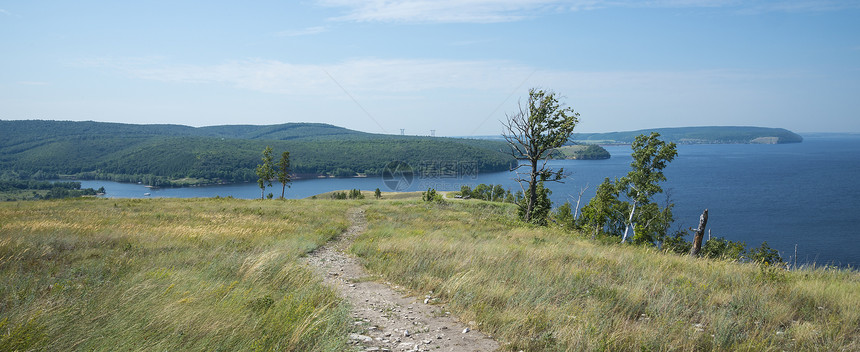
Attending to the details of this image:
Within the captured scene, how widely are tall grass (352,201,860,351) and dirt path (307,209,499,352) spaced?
0.29 meters

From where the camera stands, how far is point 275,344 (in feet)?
13.0

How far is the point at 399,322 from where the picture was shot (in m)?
5.48

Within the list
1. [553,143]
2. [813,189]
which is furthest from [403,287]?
[813,189]

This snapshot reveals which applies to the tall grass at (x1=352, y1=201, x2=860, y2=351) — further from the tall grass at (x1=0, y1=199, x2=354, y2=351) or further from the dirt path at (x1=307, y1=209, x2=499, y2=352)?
the tall grass at (x1=0, y1=199, x2=354, y2=351)

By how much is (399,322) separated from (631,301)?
345 cm

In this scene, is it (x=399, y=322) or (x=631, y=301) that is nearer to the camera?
(x=399, y=322)

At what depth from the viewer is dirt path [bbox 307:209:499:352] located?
15.3ft

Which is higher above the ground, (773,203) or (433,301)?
(433,301)

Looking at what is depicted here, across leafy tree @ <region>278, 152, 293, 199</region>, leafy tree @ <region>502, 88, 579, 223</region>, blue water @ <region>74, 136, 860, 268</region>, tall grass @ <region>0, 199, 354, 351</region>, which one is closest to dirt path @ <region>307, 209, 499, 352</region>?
tall grass @ <region>0, 199, 354, 351</region>

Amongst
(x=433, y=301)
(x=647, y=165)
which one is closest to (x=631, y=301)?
(x=433, y=301)

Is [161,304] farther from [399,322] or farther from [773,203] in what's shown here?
[773,203]

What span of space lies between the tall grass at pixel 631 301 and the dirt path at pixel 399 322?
29 cm

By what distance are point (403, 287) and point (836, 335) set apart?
6.09 meters

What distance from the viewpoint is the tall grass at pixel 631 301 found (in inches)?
181
